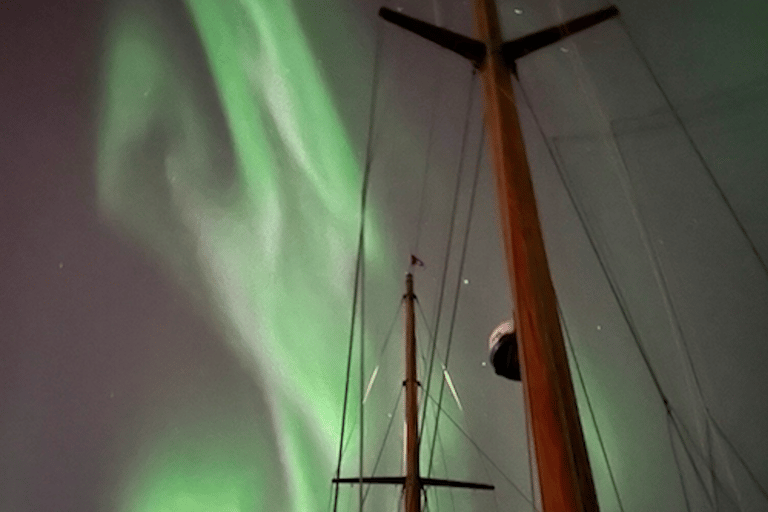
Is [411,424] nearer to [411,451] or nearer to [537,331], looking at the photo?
[411,451]

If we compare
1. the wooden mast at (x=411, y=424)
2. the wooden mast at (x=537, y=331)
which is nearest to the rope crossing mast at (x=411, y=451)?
the wooden mast at (x=411, y=424)

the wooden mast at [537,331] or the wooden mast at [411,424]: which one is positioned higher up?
the wooden mast at [411,424]

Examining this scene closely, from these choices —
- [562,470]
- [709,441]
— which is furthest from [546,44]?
[709,441]

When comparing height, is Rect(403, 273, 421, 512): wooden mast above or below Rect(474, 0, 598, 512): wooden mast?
above

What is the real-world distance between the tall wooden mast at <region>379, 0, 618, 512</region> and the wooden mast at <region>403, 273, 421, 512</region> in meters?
6.22

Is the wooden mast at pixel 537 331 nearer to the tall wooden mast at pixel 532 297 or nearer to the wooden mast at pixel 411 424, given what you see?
the tall wooden mast at pixel 532 297

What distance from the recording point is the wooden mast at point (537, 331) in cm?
129

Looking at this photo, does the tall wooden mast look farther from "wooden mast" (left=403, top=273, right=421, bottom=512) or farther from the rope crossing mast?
"wooden mast" (left=403, top=273, right=421, bottom=512)

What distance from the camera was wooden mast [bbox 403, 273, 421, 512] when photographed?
7281 millimetres

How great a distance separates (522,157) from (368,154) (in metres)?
1.46

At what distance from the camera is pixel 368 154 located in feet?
11.1

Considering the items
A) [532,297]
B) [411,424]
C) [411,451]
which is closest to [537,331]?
[532,297]

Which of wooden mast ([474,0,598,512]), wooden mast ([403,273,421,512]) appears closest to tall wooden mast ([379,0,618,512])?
wooden mast ([474,0,598,512])

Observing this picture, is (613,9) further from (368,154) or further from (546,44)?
(368,154)
